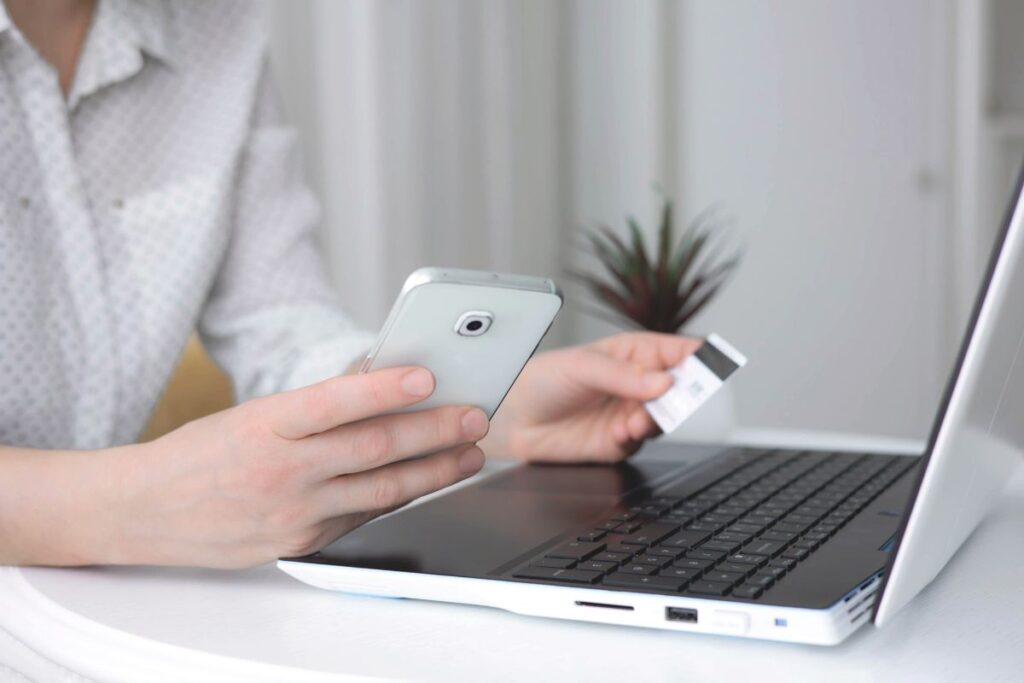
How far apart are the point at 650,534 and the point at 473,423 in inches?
4.7

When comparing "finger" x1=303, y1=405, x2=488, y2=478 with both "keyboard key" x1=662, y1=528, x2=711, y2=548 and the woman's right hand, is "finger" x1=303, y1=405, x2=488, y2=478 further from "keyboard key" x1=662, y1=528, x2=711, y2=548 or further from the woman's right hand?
"keyboard key" x1=662, y1=528, x2=711, y2=548

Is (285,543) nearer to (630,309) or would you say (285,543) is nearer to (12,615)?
(12,615)

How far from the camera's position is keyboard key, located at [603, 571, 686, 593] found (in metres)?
0.53

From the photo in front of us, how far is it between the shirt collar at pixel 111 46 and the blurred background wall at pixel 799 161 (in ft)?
5.40

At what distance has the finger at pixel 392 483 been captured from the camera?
633mm

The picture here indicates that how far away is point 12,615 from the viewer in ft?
2.07

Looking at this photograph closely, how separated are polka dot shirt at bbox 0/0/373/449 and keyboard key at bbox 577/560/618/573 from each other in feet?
1.88

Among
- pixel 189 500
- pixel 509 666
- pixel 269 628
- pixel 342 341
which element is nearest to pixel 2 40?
pixel 342 341

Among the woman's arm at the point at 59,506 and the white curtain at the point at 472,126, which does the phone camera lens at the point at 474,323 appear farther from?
the white curtain at the point at 472,126

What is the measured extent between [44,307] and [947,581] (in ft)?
2.76

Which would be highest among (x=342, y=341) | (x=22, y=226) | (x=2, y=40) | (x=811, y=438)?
(x=2, y=40)

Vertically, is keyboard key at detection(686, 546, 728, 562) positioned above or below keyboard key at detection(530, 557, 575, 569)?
above

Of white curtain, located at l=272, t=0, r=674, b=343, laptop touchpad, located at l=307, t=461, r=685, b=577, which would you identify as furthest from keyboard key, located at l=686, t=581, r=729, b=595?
white curtain, located at l=272, t=0, r=674, b=343

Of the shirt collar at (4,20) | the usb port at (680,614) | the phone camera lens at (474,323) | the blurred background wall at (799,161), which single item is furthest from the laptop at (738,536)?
the blurred background wall at (799,161)
